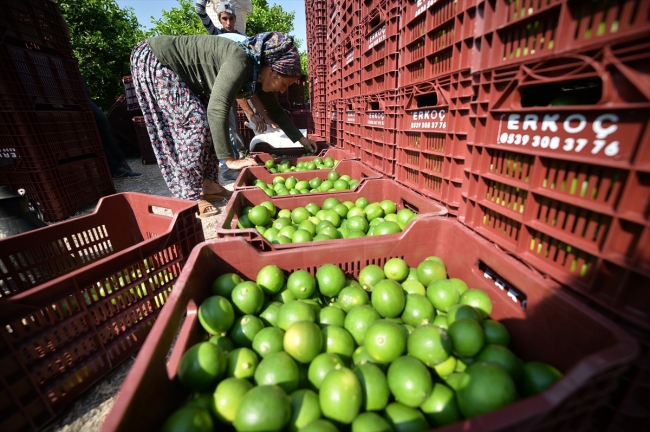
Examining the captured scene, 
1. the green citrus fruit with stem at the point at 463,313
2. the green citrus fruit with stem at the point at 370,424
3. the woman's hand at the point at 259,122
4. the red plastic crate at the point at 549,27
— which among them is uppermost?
the red plastic crate at the point at 549,27

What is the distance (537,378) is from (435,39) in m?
2.80

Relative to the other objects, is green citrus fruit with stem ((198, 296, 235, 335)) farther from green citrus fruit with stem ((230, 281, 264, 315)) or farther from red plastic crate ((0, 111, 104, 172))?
red plastic crate ((0, 111, 104, 172))

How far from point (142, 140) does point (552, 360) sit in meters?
12.3

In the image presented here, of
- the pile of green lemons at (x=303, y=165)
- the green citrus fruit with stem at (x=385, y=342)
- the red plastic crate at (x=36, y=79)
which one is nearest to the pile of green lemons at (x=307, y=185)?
the pile of green lemons at (x=303, y=165)

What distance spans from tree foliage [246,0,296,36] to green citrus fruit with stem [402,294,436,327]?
79.5 ft

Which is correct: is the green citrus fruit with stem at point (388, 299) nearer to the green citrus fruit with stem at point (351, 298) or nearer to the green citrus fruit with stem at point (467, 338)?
the green citrus fruit with stem at point (351, 298)

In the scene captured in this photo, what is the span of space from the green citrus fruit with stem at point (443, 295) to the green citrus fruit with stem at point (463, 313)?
0.44ft

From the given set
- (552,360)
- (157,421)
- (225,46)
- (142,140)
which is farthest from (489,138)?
(142,140)

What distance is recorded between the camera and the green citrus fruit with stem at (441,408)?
1.36m

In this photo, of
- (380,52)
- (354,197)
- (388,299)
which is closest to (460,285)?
(388,299)

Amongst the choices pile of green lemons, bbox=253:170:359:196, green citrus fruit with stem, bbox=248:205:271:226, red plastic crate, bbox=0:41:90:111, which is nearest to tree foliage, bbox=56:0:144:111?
red plastic crate, bbox=0:41:90:111

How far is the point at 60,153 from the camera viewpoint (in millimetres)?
5359

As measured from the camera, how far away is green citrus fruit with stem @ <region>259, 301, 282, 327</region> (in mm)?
1994

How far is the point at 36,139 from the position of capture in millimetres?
4906
